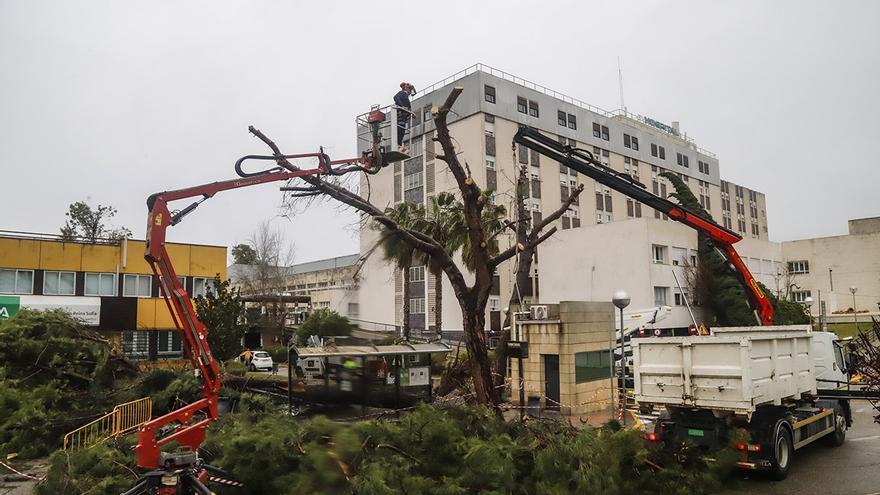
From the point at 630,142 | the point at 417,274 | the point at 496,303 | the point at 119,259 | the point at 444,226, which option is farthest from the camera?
the point at 630,142

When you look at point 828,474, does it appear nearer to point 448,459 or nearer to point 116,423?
point 448,459

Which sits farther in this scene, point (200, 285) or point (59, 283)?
point (200, 285)

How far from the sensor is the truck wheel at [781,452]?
9992mm

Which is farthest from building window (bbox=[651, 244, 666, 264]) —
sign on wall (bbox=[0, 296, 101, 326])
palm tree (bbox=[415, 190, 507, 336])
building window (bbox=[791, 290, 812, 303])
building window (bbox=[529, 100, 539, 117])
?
sign on wall (bbox=[0, 296, 101, 326])

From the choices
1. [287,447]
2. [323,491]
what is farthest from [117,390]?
[323,491]

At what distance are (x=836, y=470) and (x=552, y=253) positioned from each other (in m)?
32.2

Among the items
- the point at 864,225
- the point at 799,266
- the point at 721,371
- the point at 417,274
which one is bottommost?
the point at 721,371

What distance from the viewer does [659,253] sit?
3738 centimetres

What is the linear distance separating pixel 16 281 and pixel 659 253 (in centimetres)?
3502

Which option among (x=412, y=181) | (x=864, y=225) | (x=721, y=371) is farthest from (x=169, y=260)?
(x=864, y=225)

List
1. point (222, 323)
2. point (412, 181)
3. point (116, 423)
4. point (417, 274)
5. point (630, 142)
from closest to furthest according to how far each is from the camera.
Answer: point (116, 423) → point (222, 323) → point (417, 274) → point (412, 181) → point (630, 142)

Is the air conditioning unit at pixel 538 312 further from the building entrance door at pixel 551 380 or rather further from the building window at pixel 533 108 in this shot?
the building window at pixel 533 108

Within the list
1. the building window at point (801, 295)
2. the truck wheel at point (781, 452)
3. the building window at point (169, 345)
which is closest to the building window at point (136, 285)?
the building window at point (169, 345)

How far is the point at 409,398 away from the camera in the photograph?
14.0m
